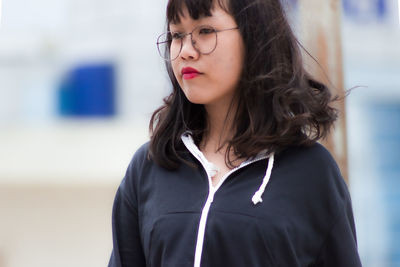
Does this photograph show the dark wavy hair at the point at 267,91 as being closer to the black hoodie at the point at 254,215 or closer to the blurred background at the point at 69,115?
the black hoodie at the point at 254,215

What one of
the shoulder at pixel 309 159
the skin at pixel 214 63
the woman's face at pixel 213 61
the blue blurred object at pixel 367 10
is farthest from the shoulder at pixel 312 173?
the blue blurred object at pixel 367 10

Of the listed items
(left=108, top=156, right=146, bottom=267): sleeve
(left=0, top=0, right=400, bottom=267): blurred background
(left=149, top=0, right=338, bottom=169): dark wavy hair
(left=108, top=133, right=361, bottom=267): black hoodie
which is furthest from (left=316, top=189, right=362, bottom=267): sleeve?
(left=0, top=0, right=400, bottom=267): blurred background

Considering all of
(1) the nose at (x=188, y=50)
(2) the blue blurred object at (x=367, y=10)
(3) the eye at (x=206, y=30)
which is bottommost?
(1) the nose at (x=188, y=50)

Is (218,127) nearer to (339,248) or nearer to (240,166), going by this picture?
(240,166)

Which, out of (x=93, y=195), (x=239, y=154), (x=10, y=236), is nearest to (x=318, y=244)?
(x=239, y=154)

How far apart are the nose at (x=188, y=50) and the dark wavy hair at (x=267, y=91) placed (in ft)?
0.21

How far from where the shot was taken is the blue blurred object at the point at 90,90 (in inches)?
295

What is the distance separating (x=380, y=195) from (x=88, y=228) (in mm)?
3256

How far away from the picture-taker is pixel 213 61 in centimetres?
178

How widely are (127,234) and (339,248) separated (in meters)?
0.62

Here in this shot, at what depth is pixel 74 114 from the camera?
761 centimetres

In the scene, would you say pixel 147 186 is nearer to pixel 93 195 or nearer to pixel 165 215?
pixel 165 215

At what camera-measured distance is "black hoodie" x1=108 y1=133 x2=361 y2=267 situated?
1.69 meters

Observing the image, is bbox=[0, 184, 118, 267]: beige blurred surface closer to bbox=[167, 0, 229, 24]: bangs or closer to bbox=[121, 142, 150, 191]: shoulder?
bbox=[121, 142, 150, 191]: shoulder
